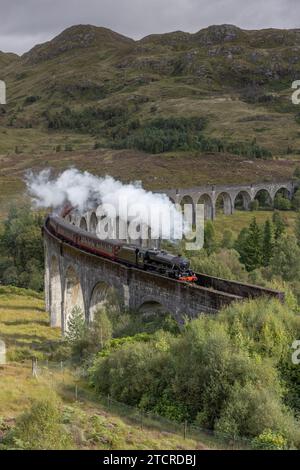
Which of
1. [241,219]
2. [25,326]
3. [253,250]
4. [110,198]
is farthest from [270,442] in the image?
[241,219]

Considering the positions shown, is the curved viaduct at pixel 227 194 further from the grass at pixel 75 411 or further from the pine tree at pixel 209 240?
the grass at pixel 75 411

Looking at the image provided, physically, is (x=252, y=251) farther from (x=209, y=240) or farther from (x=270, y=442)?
(x=270, y=442)

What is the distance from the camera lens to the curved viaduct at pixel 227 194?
307 ft

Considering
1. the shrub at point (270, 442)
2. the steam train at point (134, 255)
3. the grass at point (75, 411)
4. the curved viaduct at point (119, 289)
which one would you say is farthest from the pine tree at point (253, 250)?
the shrub at point (270, 442)

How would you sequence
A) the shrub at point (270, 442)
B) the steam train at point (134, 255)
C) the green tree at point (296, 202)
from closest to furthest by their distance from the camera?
the shrub at point (270, 442) < the steam train at point (134, 255) < the green tree at point (296, 202)

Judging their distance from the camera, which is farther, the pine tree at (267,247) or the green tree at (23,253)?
the green tree at (23,253)

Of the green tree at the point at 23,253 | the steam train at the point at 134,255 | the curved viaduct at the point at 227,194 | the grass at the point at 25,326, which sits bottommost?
the grass at the point at 25,326

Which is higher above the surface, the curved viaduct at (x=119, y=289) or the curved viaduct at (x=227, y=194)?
the curved viaduct at (x=227, y=194)

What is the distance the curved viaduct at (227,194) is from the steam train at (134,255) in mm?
50225

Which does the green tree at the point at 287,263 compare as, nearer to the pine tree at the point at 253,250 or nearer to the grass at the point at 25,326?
the pine tree at the point at 253,250

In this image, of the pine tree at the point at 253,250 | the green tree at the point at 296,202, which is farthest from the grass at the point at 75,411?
the green tree at the point at 296,202

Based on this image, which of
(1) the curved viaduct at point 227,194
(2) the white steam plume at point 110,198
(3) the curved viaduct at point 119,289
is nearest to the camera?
(3) the curved viaduct at point 119,289

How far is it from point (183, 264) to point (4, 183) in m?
91.1

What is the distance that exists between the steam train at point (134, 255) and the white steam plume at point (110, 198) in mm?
7108
